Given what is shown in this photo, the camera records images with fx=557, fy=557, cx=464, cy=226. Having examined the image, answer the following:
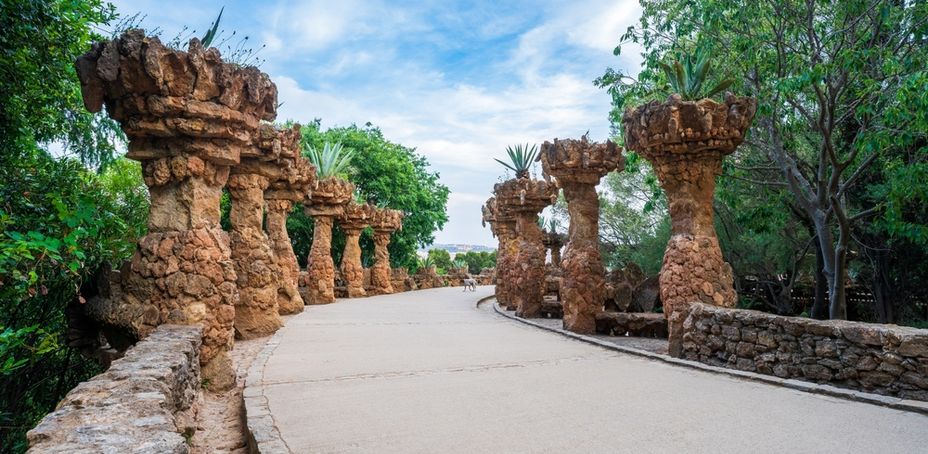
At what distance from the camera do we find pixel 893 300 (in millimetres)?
12445

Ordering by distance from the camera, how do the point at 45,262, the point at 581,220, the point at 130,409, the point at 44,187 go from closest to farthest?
the point at 130,409
the point at 45,262
the point at 44,187
the point at 581,220

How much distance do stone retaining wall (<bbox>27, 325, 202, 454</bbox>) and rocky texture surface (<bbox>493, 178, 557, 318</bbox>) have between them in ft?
33.2

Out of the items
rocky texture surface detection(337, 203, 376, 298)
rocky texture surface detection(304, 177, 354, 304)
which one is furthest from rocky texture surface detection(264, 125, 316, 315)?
rocky texture surface detection(337, 203, 376, 298)

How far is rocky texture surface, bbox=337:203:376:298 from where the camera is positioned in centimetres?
2027

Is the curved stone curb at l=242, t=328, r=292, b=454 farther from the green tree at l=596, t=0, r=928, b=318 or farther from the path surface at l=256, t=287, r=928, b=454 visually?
the green tree at l=596, t=0, r=928, b=318

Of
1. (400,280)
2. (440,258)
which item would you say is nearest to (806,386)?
(400,280)

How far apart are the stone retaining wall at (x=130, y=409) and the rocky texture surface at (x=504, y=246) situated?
12.6m

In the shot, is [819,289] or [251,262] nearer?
[251,262]

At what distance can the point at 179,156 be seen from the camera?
5914 mm

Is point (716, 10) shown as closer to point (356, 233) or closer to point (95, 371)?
point (95, 371)

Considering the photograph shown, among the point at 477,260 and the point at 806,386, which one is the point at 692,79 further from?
the point at 477,260

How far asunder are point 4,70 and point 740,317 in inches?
355

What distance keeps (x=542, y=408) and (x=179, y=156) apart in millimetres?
4513

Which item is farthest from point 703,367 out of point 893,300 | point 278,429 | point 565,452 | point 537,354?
point 893,300
